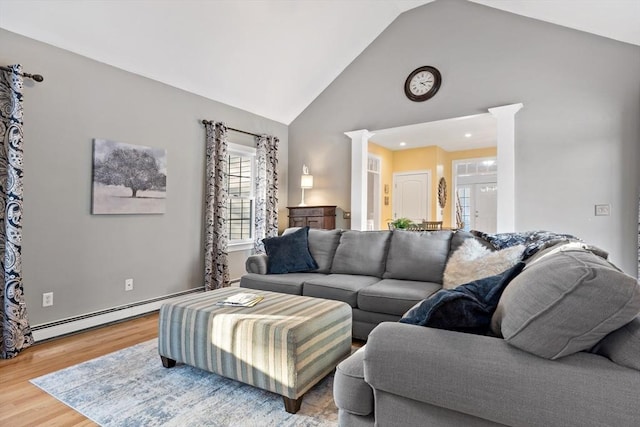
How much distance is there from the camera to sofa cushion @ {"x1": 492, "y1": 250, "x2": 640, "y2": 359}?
93 cm

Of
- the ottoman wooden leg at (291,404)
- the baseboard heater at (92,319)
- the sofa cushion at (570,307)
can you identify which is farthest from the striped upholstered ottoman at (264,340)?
the baseboard heater at (92,319)

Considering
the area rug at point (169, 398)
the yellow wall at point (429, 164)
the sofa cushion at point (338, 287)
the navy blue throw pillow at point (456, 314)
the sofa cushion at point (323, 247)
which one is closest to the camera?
the navy blue throw pillow at point (456, 314)

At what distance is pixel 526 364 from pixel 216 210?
13.5 feet

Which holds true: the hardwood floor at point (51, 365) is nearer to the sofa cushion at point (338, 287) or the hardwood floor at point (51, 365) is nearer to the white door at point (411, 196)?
the sofa cushion at point (338, 287)

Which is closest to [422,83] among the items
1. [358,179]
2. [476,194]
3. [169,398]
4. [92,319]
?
[358,179]

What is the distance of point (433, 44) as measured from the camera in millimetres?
4691

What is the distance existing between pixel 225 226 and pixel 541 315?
417cm

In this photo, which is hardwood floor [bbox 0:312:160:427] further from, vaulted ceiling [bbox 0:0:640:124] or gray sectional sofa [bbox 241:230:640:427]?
vaulted ceiling [bbox 0:0:640:124]

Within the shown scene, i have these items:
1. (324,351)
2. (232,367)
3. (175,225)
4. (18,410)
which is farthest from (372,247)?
(18,410)

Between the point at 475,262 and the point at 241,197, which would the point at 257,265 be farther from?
the point at 475,262

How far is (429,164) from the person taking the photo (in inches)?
284

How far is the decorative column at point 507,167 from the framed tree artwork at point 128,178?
410 centimetres

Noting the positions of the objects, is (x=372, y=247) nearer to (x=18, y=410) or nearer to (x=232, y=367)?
(x=232, y=367)

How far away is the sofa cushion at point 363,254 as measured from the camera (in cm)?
344
